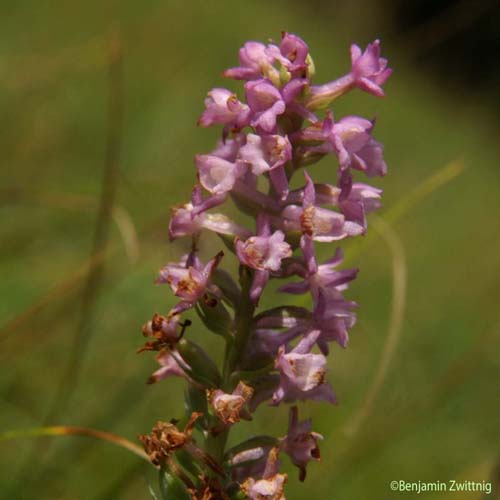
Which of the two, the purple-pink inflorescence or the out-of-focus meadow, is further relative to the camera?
the out-of-focus meadow

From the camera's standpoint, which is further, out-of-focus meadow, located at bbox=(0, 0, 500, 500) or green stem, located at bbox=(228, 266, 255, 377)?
out-of-focus meadow, located at bbox=(0, 0, 500, 500)

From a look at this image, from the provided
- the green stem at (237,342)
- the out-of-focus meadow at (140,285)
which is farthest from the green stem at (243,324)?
the out-of-focus meadow at (140,285)

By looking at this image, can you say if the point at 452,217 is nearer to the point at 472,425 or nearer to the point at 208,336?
the point at 472,425

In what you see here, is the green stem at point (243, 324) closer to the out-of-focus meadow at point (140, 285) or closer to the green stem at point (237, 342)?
the green stem at point (237, 342)

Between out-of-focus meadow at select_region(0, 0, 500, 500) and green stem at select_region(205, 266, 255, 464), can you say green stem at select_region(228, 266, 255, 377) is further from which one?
out-of-focus meadow at select_region(0, 0, 500, 500)

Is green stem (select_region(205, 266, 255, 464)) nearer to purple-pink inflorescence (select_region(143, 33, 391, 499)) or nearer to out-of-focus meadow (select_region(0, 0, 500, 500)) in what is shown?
purple-pink inflorescence (select_region(143, 33, 391, 499))

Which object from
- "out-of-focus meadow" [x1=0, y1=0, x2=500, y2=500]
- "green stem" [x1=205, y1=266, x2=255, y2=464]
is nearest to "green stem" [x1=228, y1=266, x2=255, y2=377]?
"green stem" [x1=205, y1=266, x2=255, y2=464]

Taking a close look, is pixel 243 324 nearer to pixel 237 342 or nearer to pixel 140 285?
pixel 237 342
